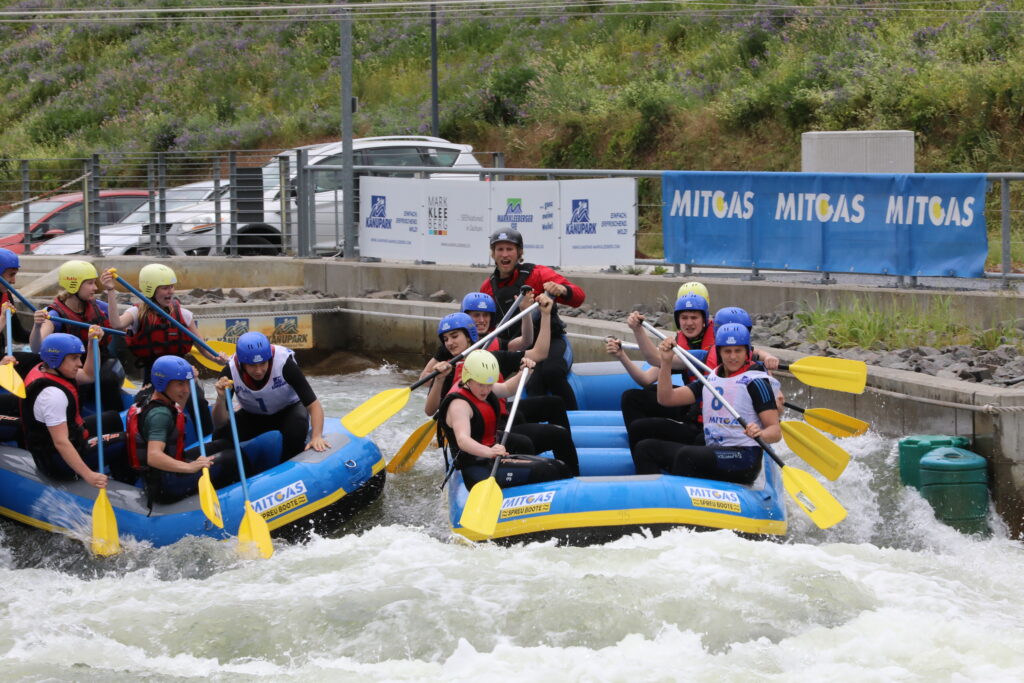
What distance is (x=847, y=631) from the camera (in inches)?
270

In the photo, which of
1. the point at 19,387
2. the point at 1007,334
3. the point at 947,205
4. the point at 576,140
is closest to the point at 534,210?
the point at 947,205

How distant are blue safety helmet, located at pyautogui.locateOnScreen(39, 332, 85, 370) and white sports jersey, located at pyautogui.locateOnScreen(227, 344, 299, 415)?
1.02 meters

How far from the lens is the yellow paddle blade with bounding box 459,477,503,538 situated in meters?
7.45

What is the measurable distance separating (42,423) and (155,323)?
1.59 m

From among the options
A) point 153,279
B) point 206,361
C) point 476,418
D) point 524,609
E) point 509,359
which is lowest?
point 524,609

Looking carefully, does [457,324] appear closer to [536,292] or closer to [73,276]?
[536,292]

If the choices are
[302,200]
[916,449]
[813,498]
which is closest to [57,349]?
[813,498]

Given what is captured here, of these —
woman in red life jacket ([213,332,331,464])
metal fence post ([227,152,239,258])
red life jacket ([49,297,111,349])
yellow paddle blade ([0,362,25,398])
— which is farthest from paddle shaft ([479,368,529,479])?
metal fence post ([227,152,239,258])

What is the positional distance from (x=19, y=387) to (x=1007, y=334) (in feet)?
23.6

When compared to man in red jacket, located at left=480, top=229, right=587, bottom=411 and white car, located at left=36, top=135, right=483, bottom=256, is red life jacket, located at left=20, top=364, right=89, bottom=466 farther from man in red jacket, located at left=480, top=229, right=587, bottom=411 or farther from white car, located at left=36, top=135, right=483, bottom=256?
white car, located at left=36, top=135, right=483, bottom=256

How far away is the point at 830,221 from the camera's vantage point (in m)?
12.9

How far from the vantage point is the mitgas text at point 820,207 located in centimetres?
1270

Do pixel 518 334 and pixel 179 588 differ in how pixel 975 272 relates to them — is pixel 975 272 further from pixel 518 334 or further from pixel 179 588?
pixel 179 588

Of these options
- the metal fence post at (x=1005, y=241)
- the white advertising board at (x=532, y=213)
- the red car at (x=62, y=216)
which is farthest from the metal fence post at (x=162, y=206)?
the metal fence post at (x=1005, y=241)
